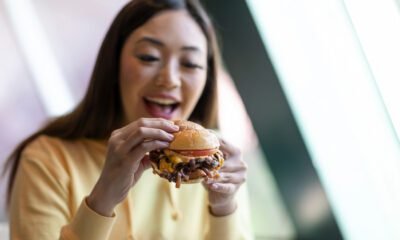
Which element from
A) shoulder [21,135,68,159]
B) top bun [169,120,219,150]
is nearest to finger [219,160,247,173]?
top bun [169,120,219,150]

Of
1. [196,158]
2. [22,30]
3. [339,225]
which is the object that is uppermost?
[22,30]

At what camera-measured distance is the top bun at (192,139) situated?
109cm

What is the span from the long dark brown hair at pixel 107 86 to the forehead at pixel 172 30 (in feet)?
0.07

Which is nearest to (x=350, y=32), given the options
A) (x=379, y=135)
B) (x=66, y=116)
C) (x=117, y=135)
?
(x=379, y=135)

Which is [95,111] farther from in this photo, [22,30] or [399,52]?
[22,30]

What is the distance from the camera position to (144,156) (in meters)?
1.17

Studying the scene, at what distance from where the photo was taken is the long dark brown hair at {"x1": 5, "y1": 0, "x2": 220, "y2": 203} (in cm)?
137


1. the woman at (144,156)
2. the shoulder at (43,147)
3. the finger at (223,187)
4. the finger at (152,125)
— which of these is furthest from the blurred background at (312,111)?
the shoulder at (43,147)

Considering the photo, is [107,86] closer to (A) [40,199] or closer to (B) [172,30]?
(B) [172,30]

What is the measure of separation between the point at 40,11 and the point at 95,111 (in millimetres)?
1631

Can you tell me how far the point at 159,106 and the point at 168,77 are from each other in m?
0.10

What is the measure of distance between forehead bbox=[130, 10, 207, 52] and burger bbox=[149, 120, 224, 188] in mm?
303

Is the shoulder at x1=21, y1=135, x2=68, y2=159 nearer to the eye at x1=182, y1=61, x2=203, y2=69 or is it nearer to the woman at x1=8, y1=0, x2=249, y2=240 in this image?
the woman at x1=8, y1=0, x2=249, y2=240

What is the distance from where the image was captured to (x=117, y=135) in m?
1.06
